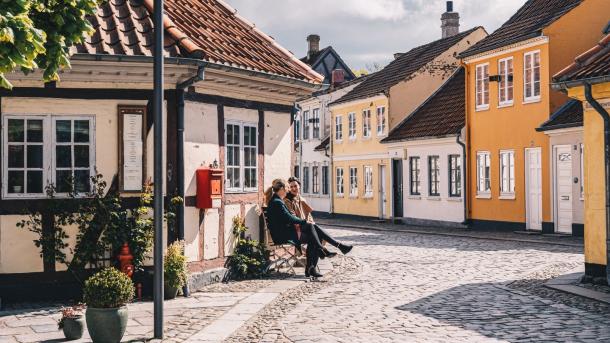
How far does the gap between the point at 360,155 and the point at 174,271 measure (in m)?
26.0

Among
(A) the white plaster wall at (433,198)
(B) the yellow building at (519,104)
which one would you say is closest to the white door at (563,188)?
(B) the yellow building at (519,104)

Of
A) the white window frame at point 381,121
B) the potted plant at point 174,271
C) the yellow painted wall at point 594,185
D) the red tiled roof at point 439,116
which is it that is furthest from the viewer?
the white window frame at point 381,121

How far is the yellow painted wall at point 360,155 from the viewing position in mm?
35188

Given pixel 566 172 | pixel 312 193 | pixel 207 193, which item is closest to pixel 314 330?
pixel 207 193

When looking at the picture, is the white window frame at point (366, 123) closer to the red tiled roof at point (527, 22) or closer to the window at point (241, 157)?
the red tiled roof at point (527, 22)

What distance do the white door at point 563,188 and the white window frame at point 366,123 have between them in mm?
13145

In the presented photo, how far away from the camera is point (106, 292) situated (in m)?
8.55

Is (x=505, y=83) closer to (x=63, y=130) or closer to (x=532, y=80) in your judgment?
(x=532, y=80)

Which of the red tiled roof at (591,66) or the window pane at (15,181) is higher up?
the red tiled roof at (591,66)

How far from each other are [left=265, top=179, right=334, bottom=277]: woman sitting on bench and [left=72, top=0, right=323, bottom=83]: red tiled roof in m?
2.07

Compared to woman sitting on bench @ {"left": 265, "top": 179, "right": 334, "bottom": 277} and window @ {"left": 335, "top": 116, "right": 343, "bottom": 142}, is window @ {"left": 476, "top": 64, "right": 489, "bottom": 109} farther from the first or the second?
woman sitting on bench @ {"left": 265, "top": 179, "right": 334, "bottom": 277}

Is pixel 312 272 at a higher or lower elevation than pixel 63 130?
lower

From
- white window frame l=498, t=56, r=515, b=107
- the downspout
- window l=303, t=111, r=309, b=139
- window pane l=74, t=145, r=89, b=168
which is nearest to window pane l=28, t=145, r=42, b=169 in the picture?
window pane l=74, t=145, r=89, b=168

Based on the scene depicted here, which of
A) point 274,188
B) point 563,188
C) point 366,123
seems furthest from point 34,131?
point 366,123
